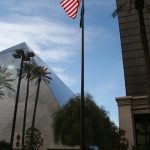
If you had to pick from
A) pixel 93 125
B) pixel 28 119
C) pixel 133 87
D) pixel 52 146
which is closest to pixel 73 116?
pixel 93 125

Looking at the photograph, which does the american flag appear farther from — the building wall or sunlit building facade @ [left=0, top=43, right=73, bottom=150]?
the building wall

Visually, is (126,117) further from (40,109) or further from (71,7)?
(40,109)

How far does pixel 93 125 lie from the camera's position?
151ft

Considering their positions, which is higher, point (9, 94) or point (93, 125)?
point (9, 94)

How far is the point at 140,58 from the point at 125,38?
861cm

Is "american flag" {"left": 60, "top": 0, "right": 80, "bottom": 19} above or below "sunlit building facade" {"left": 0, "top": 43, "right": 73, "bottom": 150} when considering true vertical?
below

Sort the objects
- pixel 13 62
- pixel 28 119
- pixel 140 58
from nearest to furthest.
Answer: pixel 28 119
pixel 13 62
pixel 140 58

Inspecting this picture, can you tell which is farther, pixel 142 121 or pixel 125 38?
pixel 125 38

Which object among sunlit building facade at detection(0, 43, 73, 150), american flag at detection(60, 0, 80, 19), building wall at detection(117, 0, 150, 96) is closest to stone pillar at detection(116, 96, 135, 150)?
american flag at detection(60, 0, 80, 19)

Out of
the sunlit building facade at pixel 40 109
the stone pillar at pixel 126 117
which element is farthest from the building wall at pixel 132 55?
the stone pillar at pixel 126 117

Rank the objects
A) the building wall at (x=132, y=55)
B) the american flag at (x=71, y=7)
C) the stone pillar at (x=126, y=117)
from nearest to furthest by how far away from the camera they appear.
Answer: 1. the american flag at (x=71, y=7)
2. the stone pillar at (x=126, y=117)
3. the building wall at (x=132, y=55)

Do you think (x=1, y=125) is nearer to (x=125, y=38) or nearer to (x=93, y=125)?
(x=93, y=125)

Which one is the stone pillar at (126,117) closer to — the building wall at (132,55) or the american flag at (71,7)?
the american flag at (71,7)

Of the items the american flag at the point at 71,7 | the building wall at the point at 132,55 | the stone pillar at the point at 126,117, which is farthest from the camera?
the building wall at the point at 132,55
